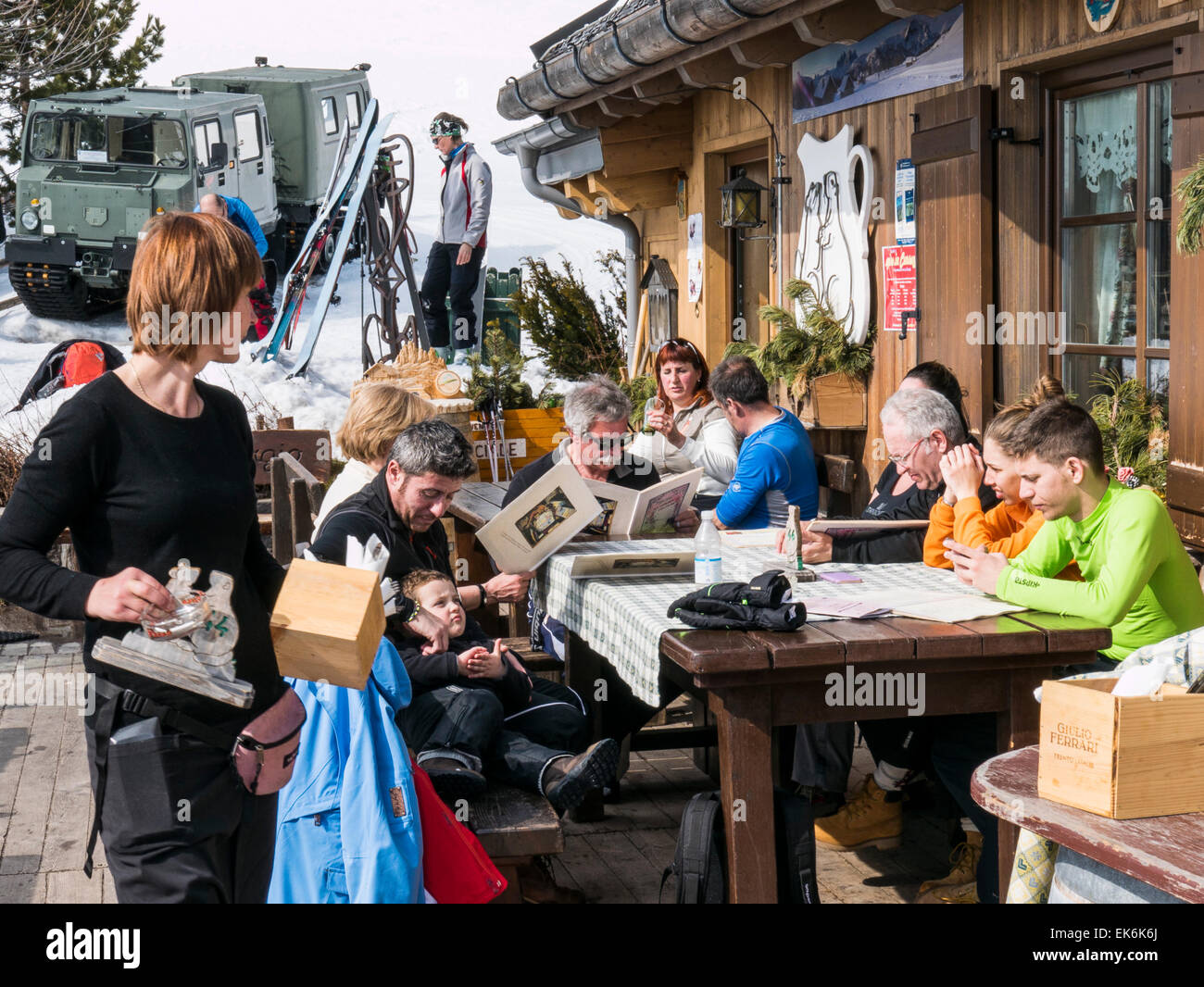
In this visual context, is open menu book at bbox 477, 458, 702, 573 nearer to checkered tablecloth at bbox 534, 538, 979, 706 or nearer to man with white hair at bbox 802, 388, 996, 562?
checkered tablecloth at bbox 534, 538, 979, 706

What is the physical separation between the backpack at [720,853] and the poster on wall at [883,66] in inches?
157

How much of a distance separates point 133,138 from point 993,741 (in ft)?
32.9

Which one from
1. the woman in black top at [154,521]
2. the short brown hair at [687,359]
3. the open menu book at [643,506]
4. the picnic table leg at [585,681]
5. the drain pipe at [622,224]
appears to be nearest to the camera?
the woman in black top at [154,521]

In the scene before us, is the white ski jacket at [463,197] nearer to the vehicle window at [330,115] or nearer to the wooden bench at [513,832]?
the vehicle window at [330,115]

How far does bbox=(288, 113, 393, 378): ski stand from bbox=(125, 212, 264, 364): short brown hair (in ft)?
29.2

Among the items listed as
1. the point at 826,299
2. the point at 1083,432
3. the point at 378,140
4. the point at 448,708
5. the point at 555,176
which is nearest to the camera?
the point at 1083,432

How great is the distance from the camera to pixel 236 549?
229 centimetres

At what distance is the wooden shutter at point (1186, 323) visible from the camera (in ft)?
13.9

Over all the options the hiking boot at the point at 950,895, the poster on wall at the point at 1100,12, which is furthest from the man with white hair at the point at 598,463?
the poster on wall at the point at 1100,12

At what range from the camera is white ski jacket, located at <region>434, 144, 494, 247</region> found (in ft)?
37.2

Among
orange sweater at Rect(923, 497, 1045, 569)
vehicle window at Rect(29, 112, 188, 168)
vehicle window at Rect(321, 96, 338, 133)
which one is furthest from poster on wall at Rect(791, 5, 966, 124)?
vehicle window at Rect(29, 112, 188, 168)
